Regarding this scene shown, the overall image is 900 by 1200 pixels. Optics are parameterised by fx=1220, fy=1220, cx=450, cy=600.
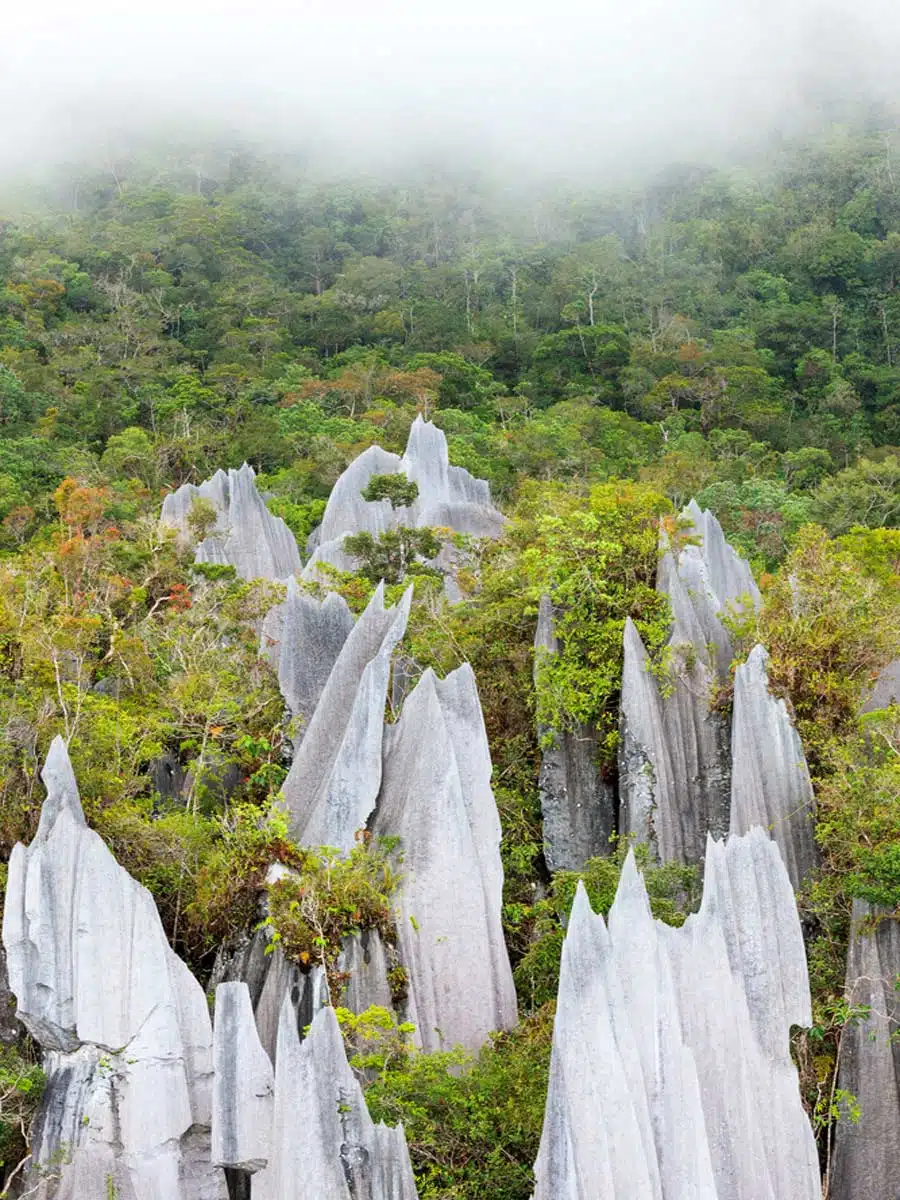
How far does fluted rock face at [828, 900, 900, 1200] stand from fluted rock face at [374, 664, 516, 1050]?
3.63 meters

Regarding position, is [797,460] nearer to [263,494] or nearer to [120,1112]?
[263,494]

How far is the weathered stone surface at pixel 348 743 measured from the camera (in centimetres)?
1445

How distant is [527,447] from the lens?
31703 mm

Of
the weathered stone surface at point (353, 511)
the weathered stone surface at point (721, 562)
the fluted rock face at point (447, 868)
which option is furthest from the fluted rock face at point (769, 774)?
the weathered stone surface at point (353, 511)

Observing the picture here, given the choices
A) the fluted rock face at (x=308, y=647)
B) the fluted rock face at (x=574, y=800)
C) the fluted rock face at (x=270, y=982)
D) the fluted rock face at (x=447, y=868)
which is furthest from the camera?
the fluted rock face at (x=308, y=647)

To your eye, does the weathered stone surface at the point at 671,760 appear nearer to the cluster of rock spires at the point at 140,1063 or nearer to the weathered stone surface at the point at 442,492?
the cluster of rock spires at the point at 140,1063

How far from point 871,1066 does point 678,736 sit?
4819 millimetres

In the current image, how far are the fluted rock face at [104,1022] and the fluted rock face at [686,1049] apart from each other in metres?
3.97

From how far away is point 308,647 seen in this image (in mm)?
16953

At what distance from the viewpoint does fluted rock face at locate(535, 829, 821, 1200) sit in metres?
9.74

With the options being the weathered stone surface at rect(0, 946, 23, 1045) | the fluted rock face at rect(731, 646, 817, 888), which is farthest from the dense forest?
the fluted rock face at rect(731, 646, 817, 888)

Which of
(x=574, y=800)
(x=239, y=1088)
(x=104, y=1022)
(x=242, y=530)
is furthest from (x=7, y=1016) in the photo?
(x=242, y=530)

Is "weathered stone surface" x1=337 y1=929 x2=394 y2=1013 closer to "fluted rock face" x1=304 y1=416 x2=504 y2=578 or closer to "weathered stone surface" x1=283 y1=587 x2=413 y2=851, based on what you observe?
"weathered stone surface" x1=283 y1=587 x2=413 y2=851

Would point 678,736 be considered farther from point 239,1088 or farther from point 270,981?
point 239,1088
